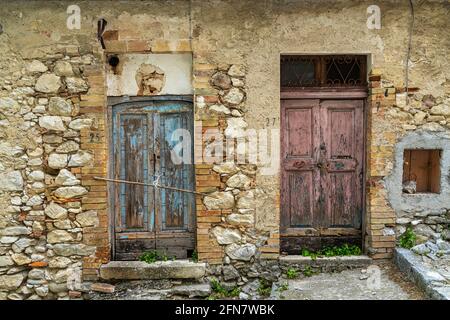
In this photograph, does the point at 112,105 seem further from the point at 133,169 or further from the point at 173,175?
the point at 173,175

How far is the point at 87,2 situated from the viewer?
14.4 ft

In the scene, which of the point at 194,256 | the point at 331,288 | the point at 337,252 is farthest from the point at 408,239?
the point at 194,256

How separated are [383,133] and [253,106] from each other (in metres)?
1.53

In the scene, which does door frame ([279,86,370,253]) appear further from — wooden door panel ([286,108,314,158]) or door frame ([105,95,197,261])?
door frame ([105,95,197,261])

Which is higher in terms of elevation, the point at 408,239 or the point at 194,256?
the point at 408,239

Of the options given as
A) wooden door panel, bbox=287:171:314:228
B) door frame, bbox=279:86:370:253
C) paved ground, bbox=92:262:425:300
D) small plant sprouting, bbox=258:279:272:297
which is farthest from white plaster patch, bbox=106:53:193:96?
small plant sprouting, bbox=258:279:272:297

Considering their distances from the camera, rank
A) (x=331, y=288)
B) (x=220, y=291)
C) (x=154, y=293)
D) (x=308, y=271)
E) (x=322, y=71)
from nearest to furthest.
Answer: (x=331, y=288)
(x=154, y=293)
(x=220, y=291)
(x=308, y=271)
(x=322, y=71)

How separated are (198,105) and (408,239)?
9.48 feet

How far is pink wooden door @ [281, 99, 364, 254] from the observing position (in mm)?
4746

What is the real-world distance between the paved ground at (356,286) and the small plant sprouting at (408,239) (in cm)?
28

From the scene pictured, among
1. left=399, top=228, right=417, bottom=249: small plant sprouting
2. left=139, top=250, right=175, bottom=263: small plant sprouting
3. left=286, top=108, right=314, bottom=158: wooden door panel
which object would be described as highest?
left=286, top=108, right=314, bottom=158: wooden door panel

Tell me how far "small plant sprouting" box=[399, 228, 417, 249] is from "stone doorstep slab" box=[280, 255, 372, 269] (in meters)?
0.44

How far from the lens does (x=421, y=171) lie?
4.82 meters

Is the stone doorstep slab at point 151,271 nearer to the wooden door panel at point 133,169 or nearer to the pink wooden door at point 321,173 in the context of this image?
the wooden door panel at point 133,169
